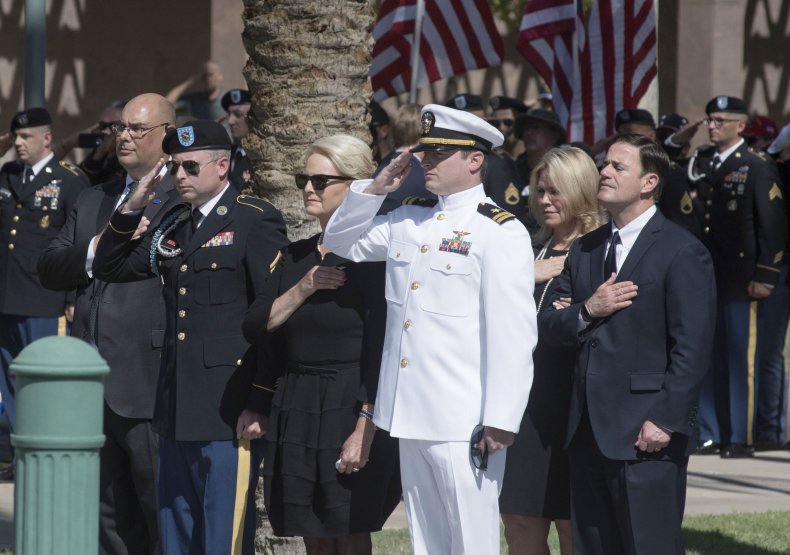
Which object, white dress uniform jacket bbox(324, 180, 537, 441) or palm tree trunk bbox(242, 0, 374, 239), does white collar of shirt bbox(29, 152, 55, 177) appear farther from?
white dress uniform jacket bbox(324, 180, 537, 441)

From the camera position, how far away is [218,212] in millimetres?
5633

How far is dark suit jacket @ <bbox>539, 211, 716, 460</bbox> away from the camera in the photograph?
5.20m

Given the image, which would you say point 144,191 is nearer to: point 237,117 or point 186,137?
point 186,137

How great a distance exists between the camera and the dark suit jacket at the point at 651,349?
520cm

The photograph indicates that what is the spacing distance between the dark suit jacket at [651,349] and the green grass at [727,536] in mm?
2091

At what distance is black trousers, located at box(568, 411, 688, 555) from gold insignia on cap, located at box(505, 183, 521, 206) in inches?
131

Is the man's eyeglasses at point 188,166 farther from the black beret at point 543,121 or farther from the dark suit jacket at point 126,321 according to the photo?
the black beret at point 543,121

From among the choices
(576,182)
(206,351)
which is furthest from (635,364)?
(206,351)

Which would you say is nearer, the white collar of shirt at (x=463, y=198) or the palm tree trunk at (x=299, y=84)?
the white collar of shirt at (x=463, y=198)

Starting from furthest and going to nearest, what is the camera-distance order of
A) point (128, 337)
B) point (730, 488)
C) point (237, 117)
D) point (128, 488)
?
point (237, 117) < point (730, 488) < point (128, 488) < point (128, 337)

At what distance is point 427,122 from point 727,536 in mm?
3478

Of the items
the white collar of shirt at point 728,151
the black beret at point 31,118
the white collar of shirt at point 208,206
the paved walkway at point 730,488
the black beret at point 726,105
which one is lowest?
the paved walkway at point 730,488

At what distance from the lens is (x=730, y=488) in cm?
905

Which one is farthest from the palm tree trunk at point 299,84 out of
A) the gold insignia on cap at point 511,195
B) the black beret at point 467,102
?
the black beret at point 467,102
